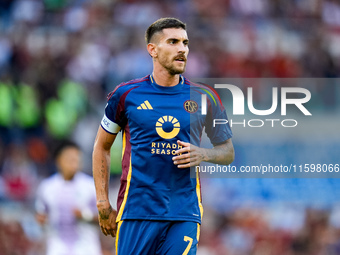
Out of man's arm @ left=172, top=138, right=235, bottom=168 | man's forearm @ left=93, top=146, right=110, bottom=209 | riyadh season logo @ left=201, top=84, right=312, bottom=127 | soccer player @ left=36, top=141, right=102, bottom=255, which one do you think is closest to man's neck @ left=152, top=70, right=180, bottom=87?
man's arm @ left=172, top=138, right=235, bottom=168

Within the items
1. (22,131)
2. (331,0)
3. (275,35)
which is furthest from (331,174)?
(22,131)

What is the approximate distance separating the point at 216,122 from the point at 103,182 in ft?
3.41

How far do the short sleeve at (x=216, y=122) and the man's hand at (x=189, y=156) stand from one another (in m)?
0.35

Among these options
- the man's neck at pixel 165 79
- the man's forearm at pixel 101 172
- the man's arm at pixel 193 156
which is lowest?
the man's forearm at pixel 101 172

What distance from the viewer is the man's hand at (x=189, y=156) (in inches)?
208

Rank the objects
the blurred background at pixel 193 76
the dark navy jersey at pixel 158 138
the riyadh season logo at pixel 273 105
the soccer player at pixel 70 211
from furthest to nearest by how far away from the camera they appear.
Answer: the riyadh season logo at pixel 273 105, the blurred background at pixel 193 76, the soccer player at pixel 70 211, the dark navy jersey at pixel 158 138

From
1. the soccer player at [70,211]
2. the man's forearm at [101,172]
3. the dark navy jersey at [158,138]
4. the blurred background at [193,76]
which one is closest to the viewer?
the dark navy jersey at [158,138]

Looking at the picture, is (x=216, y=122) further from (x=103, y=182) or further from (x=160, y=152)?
(x=103, y=182)

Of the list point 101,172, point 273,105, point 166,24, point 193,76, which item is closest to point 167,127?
Answer: point 101,172

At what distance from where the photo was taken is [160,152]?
5383 millimetres

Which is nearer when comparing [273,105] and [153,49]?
[153,49]

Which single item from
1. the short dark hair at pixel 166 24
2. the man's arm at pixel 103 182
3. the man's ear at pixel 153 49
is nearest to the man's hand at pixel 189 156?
the man's arm at pixel 103 182

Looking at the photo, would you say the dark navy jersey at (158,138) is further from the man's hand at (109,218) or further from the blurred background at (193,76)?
the blurred background at (193,76)

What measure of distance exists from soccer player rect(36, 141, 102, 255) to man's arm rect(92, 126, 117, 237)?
3445mm
